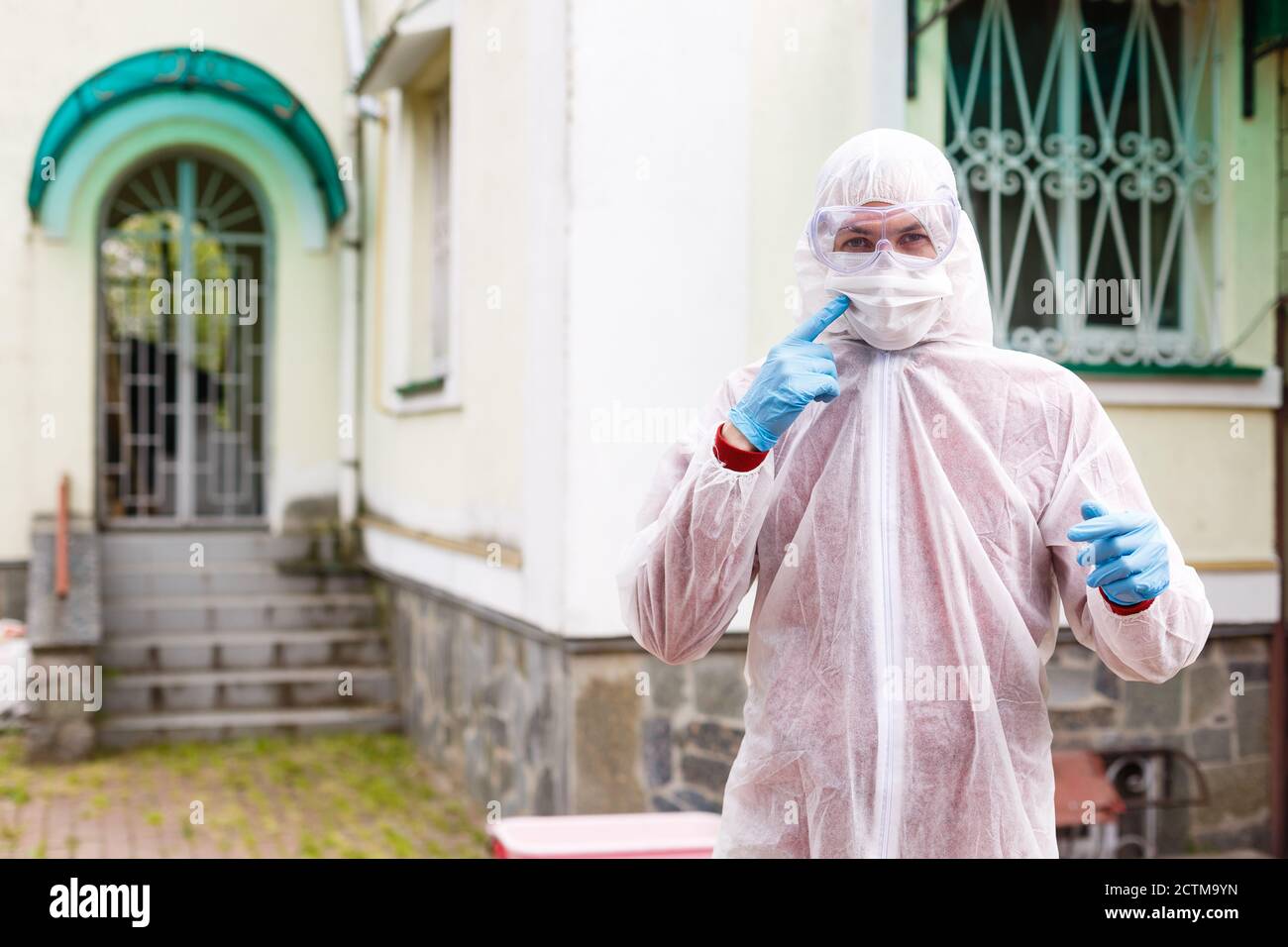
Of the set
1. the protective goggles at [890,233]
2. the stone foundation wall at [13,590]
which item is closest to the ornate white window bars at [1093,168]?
the protective goggles at [890,233]

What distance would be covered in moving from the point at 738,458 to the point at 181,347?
7.21m

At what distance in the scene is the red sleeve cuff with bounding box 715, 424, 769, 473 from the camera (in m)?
1.84

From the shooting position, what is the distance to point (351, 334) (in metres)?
8.39

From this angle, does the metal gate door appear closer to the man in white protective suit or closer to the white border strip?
the white border strip

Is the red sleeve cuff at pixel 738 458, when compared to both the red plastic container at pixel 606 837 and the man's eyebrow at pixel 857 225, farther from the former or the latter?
the red plastic container at pixel 606 837

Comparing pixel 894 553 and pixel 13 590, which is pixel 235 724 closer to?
pixel 13 590

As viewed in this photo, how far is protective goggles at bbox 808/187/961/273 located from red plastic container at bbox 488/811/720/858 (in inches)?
55.2

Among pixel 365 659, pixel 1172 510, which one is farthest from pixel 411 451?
pixel 1172 510

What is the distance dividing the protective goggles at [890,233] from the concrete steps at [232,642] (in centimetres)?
561

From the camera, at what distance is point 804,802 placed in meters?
1.95

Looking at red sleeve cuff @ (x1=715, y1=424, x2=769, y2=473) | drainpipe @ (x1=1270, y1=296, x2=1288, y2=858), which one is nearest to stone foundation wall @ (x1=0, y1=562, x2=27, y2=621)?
drainpipe @ (x1=1270, y1=296, x2=1288, y2=858)

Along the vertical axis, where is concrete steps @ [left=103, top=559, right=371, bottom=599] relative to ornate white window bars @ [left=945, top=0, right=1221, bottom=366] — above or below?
below

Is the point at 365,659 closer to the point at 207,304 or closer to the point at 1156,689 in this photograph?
the point at 207,304

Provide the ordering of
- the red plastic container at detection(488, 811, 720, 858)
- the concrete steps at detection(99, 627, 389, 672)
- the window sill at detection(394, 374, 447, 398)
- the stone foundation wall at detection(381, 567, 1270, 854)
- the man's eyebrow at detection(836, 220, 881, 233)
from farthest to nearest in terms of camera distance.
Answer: the concrete steps at detection(99, 627, 389, 672)
the window sill at detection(394, 374, 447, 398)
the stone foundation wall at detection(381, 567, 1270, 854)
the red plastic container at detection(488, 811, 720, 858)
the man's eyebrow at detection(836, 220, 881, 233)
